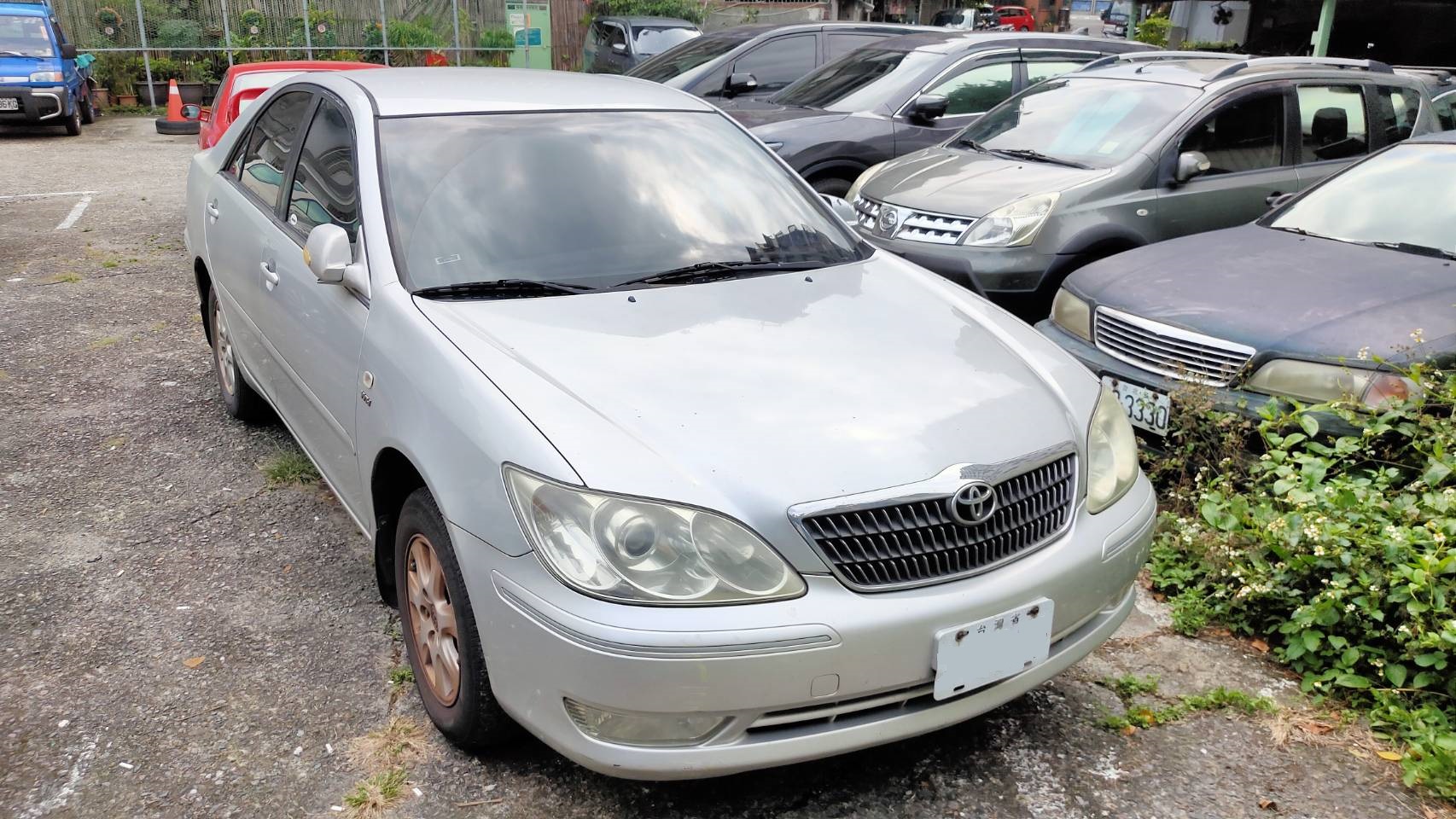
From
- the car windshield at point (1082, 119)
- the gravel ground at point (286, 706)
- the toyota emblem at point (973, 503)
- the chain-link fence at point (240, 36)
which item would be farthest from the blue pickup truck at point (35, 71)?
the toyota emblem at point (973, 503)

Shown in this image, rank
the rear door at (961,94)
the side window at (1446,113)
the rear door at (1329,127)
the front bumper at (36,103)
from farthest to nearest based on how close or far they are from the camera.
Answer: the front bumper at (36,103), the side window at (1446,113), the rear door at (961,94), the rear door at (1329,127)

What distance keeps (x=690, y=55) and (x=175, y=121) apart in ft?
30.0

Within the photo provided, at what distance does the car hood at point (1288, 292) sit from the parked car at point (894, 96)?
2997 mm

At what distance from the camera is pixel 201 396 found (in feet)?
17.4

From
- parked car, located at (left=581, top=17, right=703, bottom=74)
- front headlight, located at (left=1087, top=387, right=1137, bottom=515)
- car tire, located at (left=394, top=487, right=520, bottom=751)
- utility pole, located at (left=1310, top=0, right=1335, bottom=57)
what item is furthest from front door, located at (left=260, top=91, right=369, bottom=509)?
utility pole, located at (left=1310, top=0, right=1335, bottom=57)

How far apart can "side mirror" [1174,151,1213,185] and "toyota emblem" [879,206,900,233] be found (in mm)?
1467

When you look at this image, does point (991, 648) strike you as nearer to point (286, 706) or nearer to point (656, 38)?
point (286, 706)

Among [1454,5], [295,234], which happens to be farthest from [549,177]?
[1454,5]

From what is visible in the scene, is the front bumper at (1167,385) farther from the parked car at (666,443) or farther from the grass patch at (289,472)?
the grass patch at (289,472)

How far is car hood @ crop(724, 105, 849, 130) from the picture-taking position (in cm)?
767

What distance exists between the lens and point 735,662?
83.7 inches

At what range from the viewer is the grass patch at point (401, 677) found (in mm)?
3037

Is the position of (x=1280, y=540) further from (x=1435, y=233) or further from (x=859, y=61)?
(x=859, y=61)

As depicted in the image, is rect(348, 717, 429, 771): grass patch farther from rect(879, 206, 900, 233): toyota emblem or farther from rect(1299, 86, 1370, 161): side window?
rect(1299, 86, 1370, 161): side window
